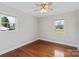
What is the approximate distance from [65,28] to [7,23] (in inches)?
122

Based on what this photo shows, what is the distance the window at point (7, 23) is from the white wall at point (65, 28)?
2787mm

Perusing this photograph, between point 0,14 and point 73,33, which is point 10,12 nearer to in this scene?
point 0,14

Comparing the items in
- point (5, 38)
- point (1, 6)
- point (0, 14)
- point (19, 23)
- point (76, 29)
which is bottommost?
point (5, 38)

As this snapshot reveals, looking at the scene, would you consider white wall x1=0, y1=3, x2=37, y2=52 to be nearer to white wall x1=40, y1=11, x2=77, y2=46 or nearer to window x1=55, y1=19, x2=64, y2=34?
white wall x1=40, y1=11, x2=77, y2=46

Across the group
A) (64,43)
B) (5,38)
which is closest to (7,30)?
(5,38)

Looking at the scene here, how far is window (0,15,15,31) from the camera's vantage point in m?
3.13

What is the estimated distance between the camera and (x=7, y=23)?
3.36 meters

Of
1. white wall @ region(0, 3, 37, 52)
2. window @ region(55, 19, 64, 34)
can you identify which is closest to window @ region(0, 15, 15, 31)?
white wall @ region(0, 3, 37, 52)

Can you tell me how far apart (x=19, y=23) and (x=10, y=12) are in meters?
0.74

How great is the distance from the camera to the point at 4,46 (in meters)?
3.13

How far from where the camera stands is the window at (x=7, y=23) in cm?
313

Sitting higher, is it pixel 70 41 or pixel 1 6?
pixel 1 6

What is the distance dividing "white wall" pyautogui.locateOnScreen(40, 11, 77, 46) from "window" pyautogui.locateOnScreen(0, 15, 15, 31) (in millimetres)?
2787

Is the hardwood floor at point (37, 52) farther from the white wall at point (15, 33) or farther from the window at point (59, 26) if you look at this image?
the window at point (59, 26)
